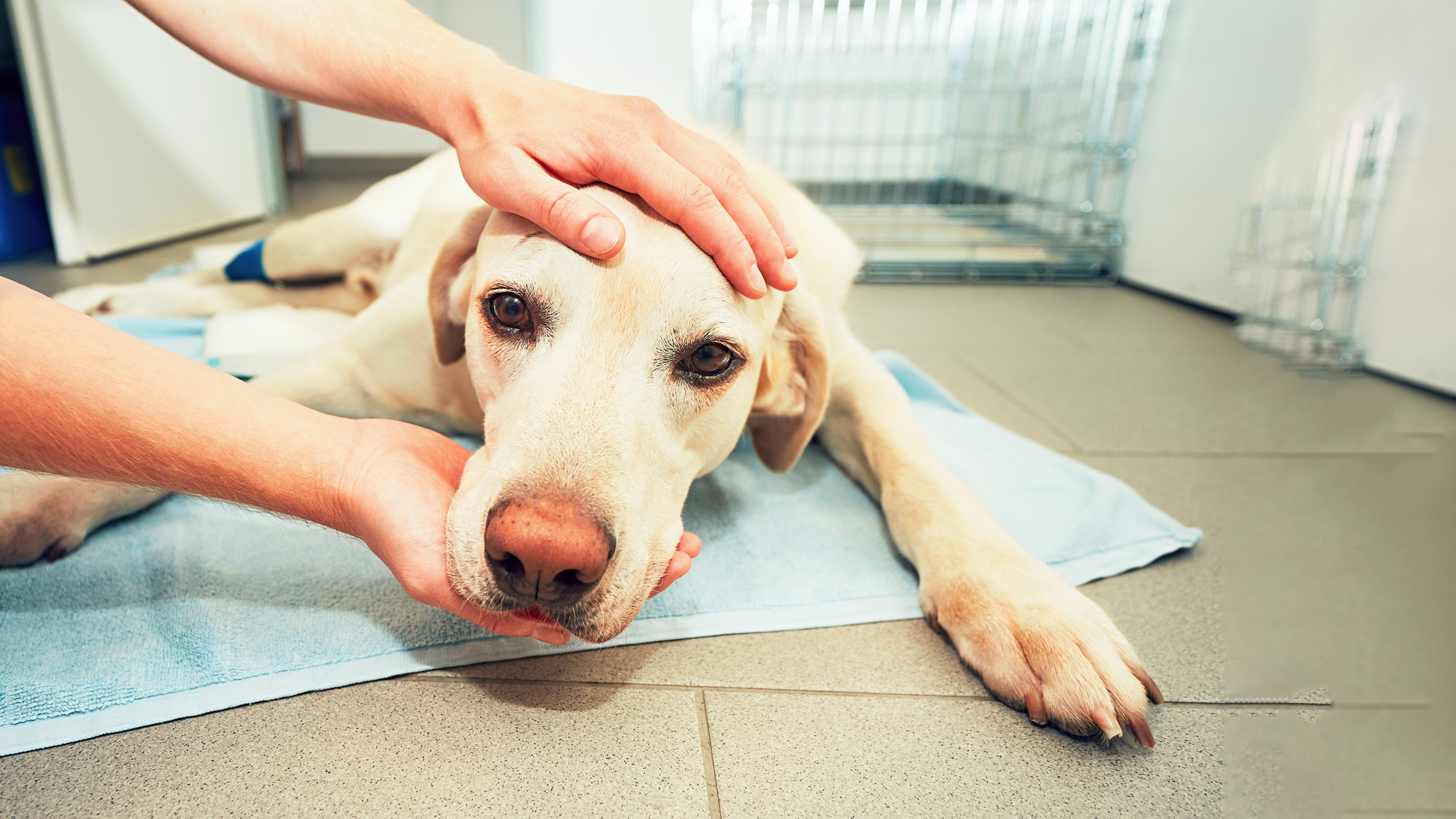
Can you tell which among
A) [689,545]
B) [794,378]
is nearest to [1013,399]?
[794,378]

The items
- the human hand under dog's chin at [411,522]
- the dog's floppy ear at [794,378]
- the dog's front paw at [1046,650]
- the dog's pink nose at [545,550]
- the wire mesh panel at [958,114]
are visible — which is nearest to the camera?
the dog's pink nose at [545,550]

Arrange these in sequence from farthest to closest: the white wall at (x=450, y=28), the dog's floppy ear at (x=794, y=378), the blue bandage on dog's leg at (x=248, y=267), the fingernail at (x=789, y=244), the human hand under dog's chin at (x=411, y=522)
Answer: the white wall at (x=450, y=28) → the blue bandage on dog's leg at (x=248, y=267) → the dog's floppy ear at (x=794, y=378) → the fingernail at (x=789, y=244) → the human hand under dog's chin at (x=411, y=522)

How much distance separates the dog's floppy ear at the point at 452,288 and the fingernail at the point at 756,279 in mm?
482

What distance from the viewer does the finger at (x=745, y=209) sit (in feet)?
3.72

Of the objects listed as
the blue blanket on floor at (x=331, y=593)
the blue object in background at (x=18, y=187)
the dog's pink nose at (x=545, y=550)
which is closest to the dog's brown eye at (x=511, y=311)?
the dog's pink nose at (x=545, y=550)

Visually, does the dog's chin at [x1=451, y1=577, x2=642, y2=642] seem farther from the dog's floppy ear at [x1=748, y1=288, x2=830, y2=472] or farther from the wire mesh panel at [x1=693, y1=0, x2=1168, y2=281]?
the wire mesh panel at [x1=693, y1=0, x2=1168, y2=281]

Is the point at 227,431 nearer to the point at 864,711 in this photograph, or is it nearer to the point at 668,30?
the point at 864,711

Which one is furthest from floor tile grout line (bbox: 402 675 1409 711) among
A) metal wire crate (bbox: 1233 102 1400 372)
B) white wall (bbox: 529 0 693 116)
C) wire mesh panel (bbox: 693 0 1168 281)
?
wire mesh panel (bbox: 693 0 1168 281)

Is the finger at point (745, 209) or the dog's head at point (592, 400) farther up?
the finger at point (745, 209)

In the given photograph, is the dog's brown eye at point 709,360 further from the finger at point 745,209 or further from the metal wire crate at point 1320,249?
the metal wire crate at point 1320,249

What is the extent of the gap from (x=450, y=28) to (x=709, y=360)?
8667mm

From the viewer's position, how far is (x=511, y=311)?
1.10 meters

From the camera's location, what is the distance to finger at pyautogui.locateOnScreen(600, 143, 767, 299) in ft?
3.54

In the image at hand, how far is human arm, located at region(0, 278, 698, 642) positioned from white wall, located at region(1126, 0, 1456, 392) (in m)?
3.03
